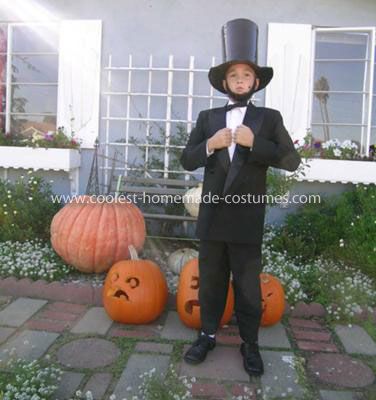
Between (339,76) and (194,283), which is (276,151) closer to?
(194,283)

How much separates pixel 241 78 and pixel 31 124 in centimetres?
354

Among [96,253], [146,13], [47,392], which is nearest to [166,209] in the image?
[96,253]

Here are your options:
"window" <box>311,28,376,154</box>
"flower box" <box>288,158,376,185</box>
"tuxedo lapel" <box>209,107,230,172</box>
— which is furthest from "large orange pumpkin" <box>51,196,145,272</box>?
"window" <box>311,28,376,154</box>

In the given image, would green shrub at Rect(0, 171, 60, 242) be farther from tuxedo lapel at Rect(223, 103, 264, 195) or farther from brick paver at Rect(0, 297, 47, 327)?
tuxedo lapel at Rect(223, 103, 264, 195)

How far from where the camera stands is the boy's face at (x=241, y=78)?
2252mm

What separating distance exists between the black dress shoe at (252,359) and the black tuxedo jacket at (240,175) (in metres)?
0.56

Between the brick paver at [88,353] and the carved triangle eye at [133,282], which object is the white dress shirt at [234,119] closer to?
the carved triangle eye at [133,282]

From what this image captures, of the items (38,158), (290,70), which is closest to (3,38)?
(38,158)

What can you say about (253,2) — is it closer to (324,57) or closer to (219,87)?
(324,57)

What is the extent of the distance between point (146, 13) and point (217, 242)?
3209mm

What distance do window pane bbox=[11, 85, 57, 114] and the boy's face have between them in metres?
3.34

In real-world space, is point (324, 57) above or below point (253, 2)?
below

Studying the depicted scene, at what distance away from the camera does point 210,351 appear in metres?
2.47

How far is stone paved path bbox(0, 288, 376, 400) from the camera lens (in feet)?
6.97
